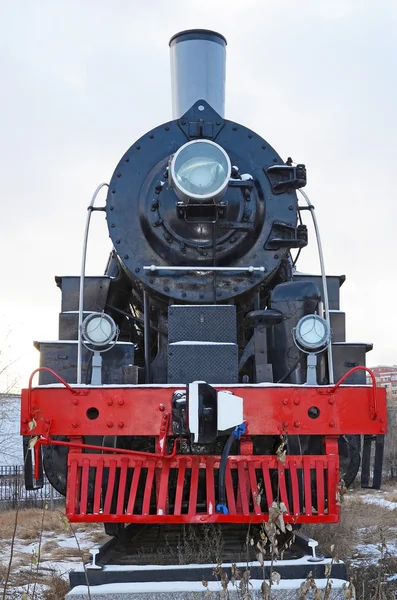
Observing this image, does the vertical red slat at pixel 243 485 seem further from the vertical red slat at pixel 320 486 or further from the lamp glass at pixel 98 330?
the lamp glass at pixel 98 330

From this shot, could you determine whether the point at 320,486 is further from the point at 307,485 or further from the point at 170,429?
the point at 170,429

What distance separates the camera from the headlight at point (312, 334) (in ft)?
14.6

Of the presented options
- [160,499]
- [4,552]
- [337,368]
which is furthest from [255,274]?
[4,552]

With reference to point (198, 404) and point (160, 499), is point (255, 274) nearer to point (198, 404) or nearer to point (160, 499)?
point (198, 404)

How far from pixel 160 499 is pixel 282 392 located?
3.13 ft

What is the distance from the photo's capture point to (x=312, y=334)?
4.46 m

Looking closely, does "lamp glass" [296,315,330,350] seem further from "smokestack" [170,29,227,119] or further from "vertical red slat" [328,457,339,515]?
"smokestack" [170,29,227,119]

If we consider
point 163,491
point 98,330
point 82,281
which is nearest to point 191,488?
point 163,491

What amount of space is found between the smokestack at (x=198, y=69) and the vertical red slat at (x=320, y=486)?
129 inches

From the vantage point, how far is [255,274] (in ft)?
16.0

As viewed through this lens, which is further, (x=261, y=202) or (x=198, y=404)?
(x=261, y=202)

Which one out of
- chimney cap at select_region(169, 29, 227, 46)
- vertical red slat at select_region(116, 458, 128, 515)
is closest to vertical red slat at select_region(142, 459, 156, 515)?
vertical red slat at select_region(116, 458, 128, 515)

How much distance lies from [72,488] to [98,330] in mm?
1111

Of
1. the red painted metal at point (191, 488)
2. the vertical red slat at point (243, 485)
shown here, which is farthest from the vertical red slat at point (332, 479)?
the vertical red slat at point (243, 485)
